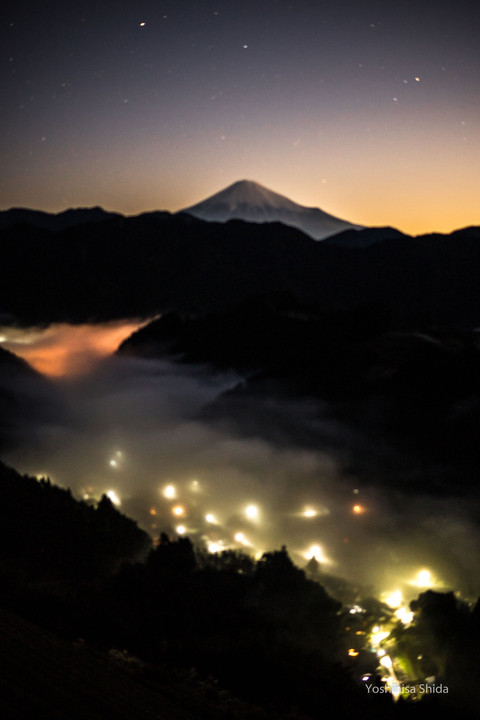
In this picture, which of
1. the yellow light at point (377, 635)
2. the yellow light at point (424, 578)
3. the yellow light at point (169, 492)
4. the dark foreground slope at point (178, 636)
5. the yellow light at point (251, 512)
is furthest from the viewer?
the yellow light at point (169, 492)

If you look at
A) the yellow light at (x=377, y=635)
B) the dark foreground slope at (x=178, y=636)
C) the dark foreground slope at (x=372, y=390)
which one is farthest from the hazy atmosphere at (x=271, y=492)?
the dark foreground slope at (x=178, y=636)

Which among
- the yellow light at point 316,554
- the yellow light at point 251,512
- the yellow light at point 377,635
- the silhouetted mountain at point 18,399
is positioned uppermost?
the silhouetted mountain at point 18,399

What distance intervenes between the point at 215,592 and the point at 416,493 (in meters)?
27.5

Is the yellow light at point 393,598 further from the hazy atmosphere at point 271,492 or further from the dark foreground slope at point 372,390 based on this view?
the dark foreground slope at point 372,390

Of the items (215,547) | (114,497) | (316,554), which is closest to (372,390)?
(316,554)

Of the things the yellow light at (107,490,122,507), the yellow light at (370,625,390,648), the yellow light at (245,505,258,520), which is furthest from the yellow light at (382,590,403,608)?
the yellow light at (107,490,122,507)

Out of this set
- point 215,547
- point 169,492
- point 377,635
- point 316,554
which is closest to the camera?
point 377,635

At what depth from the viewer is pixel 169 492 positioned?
49312mm

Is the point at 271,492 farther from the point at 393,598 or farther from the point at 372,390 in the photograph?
the point at 372,390

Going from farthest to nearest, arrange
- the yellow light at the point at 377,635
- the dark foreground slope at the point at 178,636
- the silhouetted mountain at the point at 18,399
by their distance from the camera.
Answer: the silhouetted mountain at the point at 18,399 < the yellow light at the point at 377,635 < the dark foreground slope at the point at 178,636

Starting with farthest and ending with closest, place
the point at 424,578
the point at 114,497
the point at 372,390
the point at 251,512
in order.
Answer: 1. the point at 372,390
2. the point at 114,497
3. the point at 251,512
4. the point at 424,578

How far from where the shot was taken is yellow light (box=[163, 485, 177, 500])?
48147 millimetres

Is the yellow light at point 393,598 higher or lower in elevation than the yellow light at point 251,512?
lower

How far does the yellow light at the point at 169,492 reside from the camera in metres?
48.1
